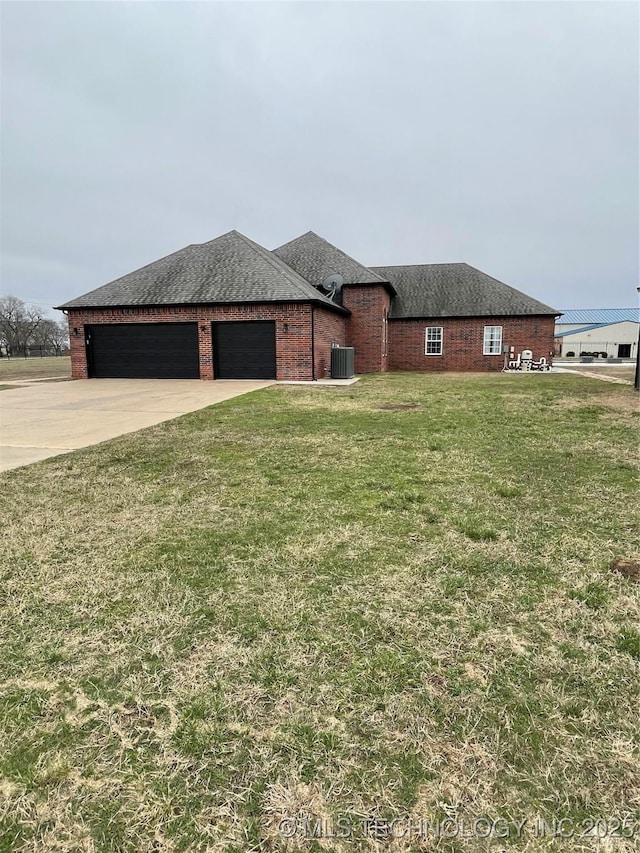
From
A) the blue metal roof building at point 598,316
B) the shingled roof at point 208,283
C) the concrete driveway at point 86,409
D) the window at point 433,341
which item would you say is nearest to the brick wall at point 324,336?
the shingled roof at point 208,283

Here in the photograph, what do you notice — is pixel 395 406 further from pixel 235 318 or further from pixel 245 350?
pixel 235 318

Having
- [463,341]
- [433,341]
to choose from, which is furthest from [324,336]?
[463,341]

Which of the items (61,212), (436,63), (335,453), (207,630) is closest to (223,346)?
(335,453)

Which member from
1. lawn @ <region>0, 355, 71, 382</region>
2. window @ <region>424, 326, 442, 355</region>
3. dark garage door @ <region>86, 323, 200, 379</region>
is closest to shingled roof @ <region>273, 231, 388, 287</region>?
window @ <region>424, 326, 442, 355</region>

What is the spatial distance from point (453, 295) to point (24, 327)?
222 feet

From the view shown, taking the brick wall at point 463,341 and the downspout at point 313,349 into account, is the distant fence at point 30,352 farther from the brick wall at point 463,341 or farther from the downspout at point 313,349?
the downspout at point 313,349

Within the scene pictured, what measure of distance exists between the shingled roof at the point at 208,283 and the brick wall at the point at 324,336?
49 cm

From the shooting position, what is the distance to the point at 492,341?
956 inches

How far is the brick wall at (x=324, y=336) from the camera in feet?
56.2

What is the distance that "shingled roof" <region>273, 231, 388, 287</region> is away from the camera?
2212 centimetres

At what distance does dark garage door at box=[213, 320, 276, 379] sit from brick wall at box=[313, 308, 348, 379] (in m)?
1.61

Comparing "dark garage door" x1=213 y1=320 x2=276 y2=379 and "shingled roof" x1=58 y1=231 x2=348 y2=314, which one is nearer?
"shingled roof" x1=58 y1=231 x2=348 y2=314

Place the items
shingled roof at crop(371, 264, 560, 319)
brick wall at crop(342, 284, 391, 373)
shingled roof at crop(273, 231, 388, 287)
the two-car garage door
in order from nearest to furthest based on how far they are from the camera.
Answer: the two-car garage door → brick wall at crop(342, 284, 391, 373) → shingled roof at crop(273, 231, 388, 287) → shingled roof at crop(371, 264, 560, 319)

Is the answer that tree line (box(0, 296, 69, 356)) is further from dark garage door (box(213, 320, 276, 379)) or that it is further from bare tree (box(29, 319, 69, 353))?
dark garage door (box(213, 320, 276, 379))
